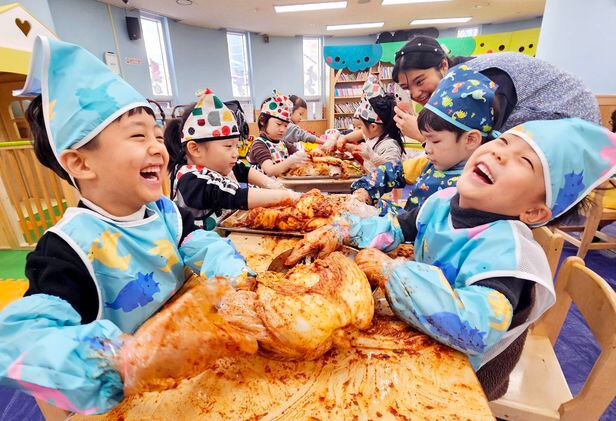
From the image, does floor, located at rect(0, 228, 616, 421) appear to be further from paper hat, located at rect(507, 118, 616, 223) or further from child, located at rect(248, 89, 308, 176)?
child, located at rect(248, 89, 308, 176)

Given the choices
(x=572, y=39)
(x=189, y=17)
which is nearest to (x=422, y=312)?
(x=572, y=39)

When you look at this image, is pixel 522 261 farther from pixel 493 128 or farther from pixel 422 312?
pixel 493 128

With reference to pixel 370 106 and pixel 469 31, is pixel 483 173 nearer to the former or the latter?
pixel 370 106

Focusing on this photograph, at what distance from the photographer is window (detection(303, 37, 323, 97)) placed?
13.0 m

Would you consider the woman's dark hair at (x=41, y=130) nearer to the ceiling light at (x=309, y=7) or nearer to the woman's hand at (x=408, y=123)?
the woman's hand at (x=408, y=123)

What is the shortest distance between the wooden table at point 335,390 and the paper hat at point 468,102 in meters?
1.17

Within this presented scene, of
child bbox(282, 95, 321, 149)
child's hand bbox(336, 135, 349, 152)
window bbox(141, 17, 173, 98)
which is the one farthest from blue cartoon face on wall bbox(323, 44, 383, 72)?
window bbox(141, 17, 173, 98)

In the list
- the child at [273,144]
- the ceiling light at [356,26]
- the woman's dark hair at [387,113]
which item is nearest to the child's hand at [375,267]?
the woman's dark hair at [387,113]

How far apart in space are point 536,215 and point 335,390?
89 centimetres

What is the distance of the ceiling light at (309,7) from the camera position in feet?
27.9

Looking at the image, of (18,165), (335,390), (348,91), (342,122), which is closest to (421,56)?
(335,390)

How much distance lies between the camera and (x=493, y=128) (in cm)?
161

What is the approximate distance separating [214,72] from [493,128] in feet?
38.3

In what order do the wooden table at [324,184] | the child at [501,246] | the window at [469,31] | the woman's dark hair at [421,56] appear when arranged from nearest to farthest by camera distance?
the child at [501,246] < the woman's dark hair at [421,56] < the wooden table at [324,184] < the window at [469,31]
